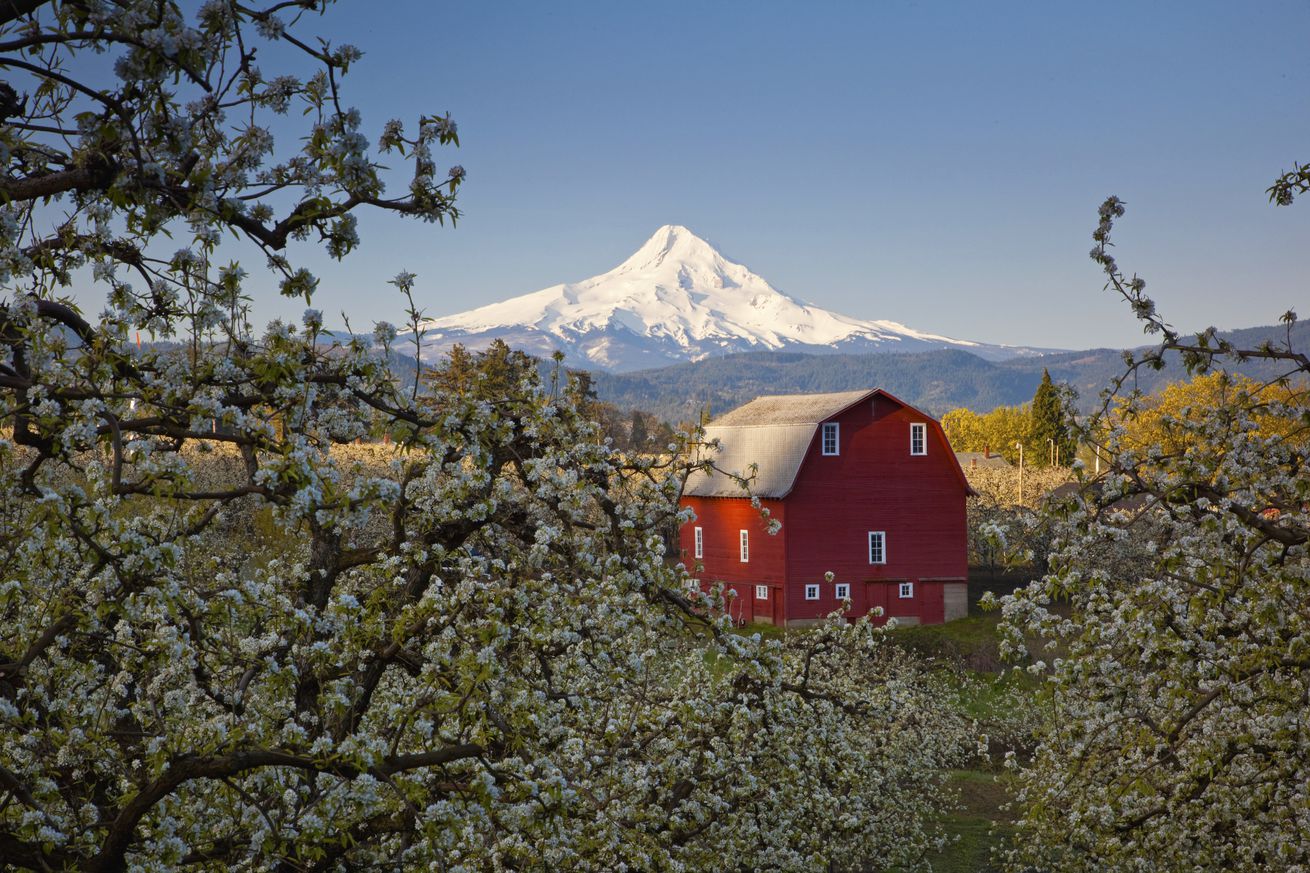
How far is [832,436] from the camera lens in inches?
1695


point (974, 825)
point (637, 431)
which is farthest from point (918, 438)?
point (637, 431)

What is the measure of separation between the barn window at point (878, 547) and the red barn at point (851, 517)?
0.04 meters

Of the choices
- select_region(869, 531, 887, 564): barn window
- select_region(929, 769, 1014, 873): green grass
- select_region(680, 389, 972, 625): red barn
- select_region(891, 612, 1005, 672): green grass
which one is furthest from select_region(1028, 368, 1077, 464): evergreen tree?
select_region(929, 769, 1014, 873): green grass

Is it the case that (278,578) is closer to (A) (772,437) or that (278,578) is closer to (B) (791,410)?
(A) (772,437)

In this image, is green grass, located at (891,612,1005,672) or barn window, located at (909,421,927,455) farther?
barn window, located at (909,421,927,455)

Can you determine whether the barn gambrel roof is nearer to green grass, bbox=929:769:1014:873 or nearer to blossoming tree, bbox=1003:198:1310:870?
green grass, bbox=929:769:1014:873

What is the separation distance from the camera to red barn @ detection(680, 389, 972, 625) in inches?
1670

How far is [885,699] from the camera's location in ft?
36.8

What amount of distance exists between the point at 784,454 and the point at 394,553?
34.9m

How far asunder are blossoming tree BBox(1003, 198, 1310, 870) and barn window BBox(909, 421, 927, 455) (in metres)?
34.3

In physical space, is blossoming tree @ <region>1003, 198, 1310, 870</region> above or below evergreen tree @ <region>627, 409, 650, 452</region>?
below

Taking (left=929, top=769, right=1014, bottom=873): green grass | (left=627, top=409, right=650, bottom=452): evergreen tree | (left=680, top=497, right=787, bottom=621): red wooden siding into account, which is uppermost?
(left=627, top=409, right=650, bottom=452): evergreen tree

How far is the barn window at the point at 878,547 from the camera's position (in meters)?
43.2

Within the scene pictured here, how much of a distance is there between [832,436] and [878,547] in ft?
14.8
